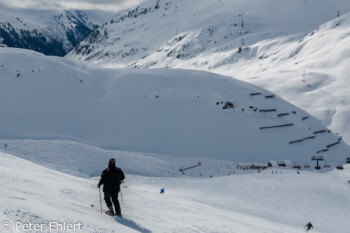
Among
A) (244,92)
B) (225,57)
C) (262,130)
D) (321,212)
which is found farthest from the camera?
(225,57)

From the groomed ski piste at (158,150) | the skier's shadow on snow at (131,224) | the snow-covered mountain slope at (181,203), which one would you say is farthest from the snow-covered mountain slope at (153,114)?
the skier's shadow on snow at (131,224)

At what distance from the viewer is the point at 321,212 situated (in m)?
23.8

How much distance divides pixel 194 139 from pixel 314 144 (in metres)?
19.8

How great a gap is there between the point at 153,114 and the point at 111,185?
40.5 meters

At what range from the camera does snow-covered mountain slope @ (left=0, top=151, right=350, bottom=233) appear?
31.8 feet

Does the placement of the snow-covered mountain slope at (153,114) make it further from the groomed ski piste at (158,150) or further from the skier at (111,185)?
the skier at (111,185)

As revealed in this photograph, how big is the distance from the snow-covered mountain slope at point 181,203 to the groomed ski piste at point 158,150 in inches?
3.0

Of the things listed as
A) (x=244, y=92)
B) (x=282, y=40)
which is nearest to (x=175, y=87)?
(x=244, y=92)

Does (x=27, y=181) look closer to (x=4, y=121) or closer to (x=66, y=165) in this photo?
(x=66, y=165)

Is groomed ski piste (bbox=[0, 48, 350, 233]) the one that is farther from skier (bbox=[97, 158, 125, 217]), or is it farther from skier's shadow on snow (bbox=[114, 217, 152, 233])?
skier (bbox=[97, 158, 125, 217])

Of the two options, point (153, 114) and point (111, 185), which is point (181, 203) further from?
point (153, 114)

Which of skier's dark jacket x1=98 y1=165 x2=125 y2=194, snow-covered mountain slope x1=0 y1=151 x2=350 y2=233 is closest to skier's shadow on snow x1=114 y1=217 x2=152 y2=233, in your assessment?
snow-covered mountain slope x1=0 y1=151 x2=350 y2=233

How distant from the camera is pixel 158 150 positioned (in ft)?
150

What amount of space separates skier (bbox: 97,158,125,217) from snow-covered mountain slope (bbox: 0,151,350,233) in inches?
16.6
